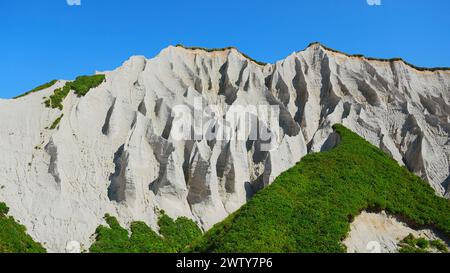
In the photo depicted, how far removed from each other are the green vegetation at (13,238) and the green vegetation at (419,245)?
18483 mm

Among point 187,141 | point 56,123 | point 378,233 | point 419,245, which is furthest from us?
point 187,141

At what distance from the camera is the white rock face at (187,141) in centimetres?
Answer: 2909

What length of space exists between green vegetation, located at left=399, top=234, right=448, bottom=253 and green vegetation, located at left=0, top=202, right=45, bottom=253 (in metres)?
18.5

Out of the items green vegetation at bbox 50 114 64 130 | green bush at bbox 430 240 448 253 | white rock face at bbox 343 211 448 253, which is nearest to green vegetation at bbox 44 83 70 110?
green vegetation at bbox 50 114 64 130

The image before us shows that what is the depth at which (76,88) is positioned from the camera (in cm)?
3606

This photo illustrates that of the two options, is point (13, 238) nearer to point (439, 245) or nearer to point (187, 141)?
point (187, 141)

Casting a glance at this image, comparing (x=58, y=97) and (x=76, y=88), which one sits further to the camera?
(x=76, y=88)

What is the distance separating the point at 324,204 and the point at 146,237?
32.8ft

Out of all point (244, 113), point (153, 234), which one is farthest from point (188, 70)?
point (153, 234)

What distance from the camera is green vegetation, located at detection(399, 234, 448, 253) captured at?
2499 centimetres

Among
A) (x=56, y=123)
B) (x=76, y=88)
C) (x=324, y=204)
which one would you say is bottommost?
(x=324, y=204)

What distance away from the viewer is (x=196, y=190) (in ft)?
102

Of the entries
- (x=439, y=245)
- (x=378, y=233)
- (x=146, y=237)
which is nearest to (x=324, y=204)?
(x=378, y=233)

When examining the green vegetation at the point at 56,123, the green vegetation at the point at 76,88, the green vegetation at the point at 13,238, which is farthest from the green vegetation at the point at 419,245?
the green vegetation at the point at 76,88
